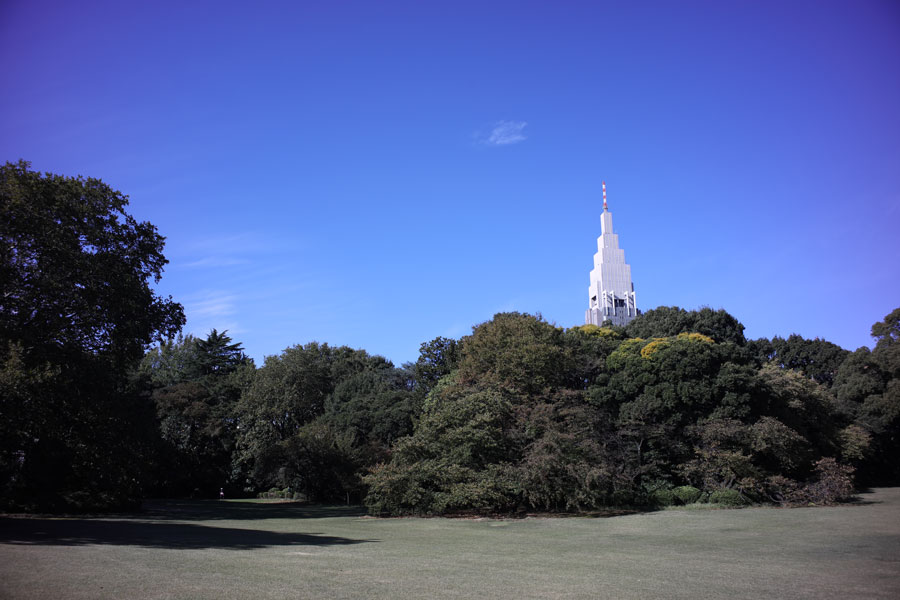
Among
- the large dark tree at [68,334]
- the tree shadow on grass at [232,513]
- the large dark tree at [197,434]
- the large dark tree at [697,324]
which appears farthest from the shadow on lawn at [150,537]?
the large dark tree at [697,324]

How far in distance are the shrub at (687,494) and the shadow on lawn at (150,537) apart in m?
18.5

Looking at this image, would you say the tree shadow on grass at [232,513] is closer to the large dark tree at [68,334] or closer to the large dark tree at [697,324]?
the large dark tree at [68,334]

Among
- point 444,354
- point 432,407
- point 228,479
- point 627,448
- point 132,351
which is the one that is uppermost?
point 444,354

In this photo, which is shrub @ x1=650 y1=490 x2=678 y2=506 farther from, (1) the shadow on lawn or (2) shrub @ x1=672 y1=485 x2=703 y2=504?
(1) the shadow on lawn

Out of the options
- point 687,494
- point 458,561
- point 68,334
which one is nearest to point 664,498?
point 687,494

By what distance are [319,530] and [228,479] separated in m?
32.3

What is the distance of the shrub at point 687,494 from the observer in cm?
2669

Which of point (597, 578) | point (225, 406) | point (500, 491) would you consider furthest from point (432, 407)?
point (225, 406)

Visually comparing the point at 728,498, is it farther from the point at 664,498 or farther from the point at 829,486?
the point at 829,486

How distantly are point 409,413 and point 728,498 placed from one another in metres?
20.8

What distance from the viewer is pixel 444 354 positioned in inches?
1580

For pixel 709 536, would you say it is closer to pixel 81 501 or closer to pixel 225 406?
pixel 81 501

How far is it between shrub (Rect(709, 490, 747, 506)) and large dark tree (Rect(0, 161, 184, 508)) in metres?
24.9

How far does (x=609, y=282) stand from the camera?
93.6 metres
